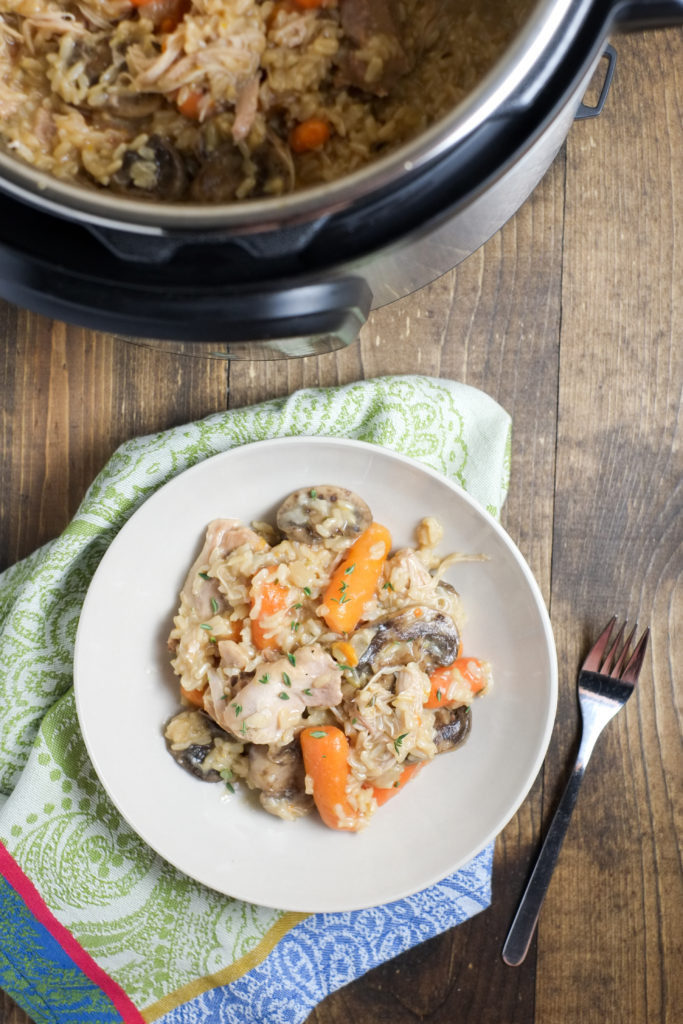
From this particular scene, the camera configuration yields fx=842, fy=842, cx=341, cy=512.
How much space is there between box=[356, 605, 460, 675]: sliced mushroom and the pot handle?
3.43 feet

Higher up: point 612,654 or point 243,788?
point 612,654

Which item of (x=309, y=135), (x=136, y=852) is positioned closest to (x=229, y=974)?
(x=136, y=852)

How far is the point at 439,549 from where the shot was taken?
5.90 feet

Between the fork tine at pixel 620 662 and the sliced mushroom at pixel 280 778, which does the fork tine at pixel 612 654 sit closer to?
the fork tine at pixel 620 662

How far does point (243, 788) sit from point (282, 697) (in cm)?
28

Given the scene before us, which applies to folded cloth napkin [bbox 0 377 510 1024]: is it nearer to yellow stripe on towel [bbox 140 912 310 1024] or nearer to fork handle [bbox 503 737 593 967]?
yellow stripe on towel [bbox 140 912 310 1024]

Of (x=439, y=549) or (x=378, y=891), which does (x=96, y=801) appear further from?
(x=439, y=549)

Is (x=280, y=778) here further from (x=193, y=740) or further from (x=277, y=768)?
(x=193, y=740)

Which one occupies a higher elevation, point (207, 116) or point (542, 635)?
point (207, 116)

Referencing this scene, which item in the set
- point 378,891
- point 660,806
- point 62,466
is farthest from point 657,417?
point 62,466

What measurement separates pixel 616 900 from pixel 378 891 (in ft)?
2.15

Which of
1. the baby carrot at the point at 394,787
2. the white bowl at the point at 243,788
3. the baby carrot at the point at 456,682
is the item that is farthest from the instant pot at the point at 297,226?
the baby carrot at the point at 394,787

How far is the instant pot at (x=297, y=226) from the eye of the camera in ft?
3.55

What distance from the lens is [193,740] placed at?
174cm
